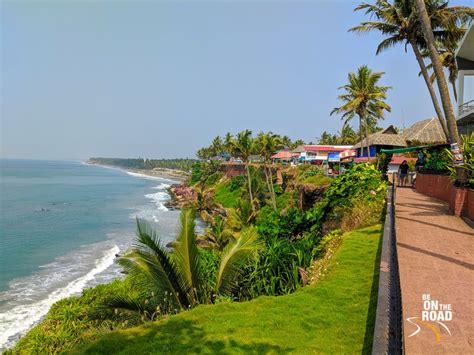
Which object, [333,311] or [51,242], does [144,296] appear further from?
[51,242]

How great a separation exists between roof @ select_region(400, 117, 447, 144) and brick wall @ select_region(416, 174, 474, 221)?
13.8m

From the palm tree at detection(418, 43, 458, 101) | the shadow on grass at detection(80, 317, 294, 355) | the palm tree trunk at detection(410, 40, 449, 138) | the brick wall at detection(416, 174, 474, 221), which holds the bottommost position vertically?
the shadow on grass at detection(80, 317, 294, 355)

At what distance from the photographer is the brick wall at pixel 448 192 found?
39.6 ft

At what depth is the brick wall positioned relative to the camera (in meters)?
12.1

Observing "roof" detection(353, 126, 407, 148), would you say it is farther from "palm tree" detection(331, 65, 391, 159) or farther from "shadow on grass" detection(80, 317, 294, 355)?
"shadow on grass" detection(80, 317, 294, 355)

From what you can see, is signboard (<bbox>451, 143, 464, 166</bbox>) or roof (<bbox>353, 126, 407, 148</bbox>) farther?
roof (<bbox>353, 126, 407, 148</bbox>)

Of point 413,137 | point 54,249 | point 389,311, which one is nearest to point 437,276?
point 389,311

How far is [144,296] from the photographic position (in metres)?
9.54

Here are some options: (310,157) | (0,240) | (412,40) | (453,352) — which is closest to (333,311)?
(453,352)

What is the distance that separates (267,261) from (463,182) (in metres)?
7.37

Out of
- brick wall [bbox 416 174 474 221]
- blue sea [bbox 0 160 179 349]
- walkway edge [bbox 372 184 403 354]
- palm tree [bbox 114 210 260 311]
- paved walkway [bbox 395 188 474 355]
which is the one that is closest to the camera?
walkway edge [bbox 372 184 403 354]

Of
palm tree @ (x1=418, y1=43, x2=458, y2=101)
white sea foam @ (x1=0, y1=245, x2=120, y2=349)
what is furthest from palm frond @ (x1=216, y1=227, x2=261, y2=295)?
palm tree @ (x1=418, y1=43, x2=458, y2=101)

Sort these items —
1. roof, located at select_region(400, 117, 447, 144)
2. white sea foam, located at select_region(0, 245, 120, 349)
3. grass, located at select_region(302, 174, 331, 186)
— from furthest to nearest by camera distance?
1. grass, located at select_region(302, 174, 331, 186)
2. roof, located at select_region(400, 117, 447, 144)
3. white sea foam, located at select_region(0, 245, 120, 349)

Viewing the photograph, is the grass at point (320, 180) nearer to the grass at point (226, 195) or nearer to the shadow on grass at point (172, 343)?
the grass at point (226, 195)
